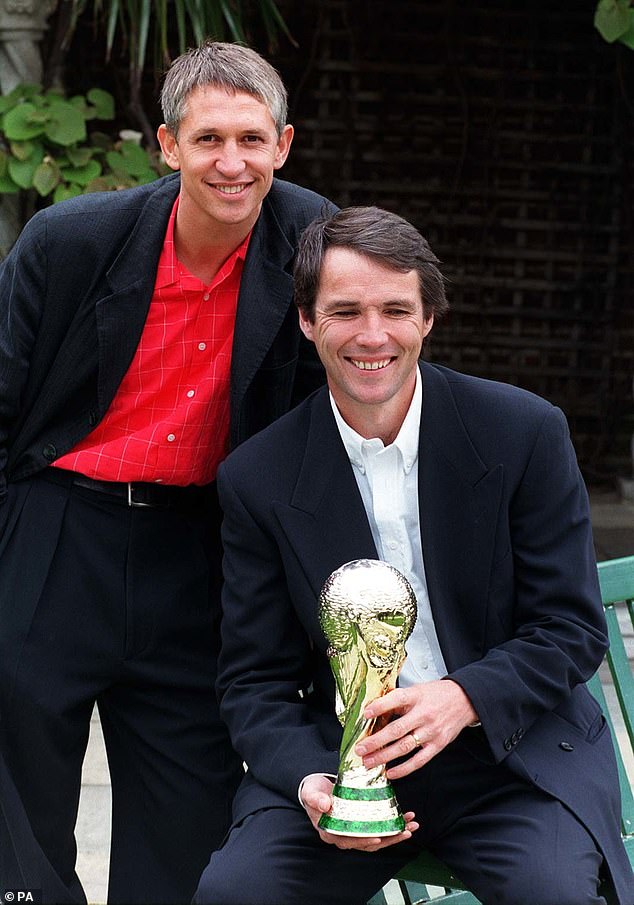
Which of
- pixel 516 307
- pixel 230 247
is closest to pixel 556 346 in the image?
pixel 516 307

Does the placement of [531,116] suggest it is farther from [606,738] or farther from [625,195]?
[606,738]

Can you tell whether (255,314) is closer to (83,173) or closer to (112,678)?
(112,678)

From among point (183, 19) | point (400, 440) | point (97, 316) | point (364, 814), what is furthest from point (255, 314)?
point (183, 19)

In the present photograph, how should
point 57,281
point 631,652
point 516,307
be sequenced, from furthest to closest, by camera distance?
point 516,307
point 631,652
point 57,281

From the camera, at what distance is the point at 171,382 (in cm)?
273

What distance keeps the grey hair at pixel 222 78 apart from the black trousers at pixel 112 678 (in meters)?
0.74

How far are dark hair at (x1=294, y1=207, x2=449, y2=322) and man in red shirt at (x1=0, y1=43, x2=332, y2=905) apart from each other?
0.19 meters

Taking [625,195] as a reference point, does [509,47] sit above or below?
above

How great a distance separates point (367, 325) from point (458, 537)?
381 mm

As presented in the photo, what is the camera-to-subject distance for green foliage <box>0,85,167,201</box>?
15.4 feet

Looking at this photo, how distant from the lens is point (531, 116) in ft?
22.9

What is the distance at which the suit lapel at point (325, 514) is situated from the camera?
2393 millimetres

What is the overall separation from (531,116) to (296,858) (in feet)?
17.5

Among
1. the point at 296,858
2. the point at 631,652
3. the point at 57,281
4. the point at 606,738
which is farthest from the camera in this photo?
the point at 631,652
